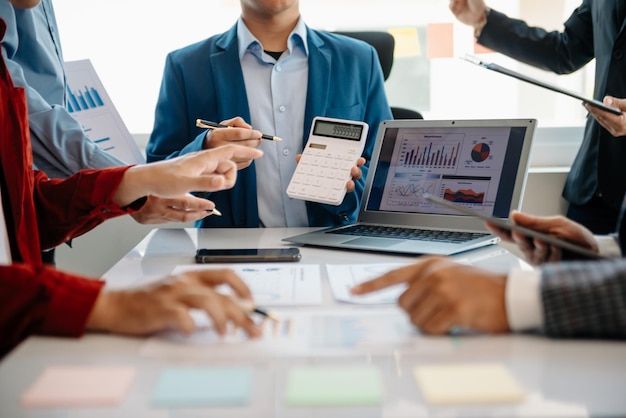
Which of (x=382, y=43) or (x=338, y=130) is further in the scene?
(x=382, y=43)

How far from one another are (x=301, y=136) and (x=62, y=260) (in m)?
1.18

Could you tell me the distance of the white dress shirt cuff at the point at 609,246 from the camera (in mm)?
1101

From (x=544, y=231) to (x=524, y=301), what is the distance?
39 centimetres

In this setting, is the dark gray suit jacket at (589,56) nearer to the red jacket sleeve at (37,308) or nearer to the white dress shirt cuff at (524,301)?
the white dress shirt cuff at (524,301)

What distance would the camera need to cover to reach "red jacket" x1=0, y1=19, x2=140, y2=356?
84 cm

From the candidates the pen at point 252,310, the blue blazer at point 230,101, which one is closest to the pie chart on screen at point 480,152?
the blue blazer at point 230,101

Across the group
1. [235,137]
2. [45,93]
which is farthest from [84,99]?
[235,137]

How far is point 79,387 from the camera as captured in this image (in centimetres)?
72

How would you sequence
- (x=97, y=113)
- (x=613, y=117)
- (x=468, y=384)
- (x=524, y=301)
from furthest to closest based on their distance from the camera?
(x=97, y=113), (x=613, y=117), (x=524, y=301), (x=468, y=384)

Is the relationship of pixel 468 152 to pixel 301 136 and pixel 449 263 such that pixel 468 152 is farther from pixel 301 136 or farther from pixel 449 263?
pixel 449 263

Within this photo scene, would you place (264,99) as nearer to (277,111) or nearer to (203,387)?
(277,111)

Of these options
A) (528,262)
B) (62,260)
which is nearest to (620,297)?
(528,262)

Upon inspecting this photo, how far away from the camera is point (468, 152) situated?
158 cm

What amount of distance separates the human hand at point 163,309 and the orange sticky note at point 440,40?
6.53 feet
